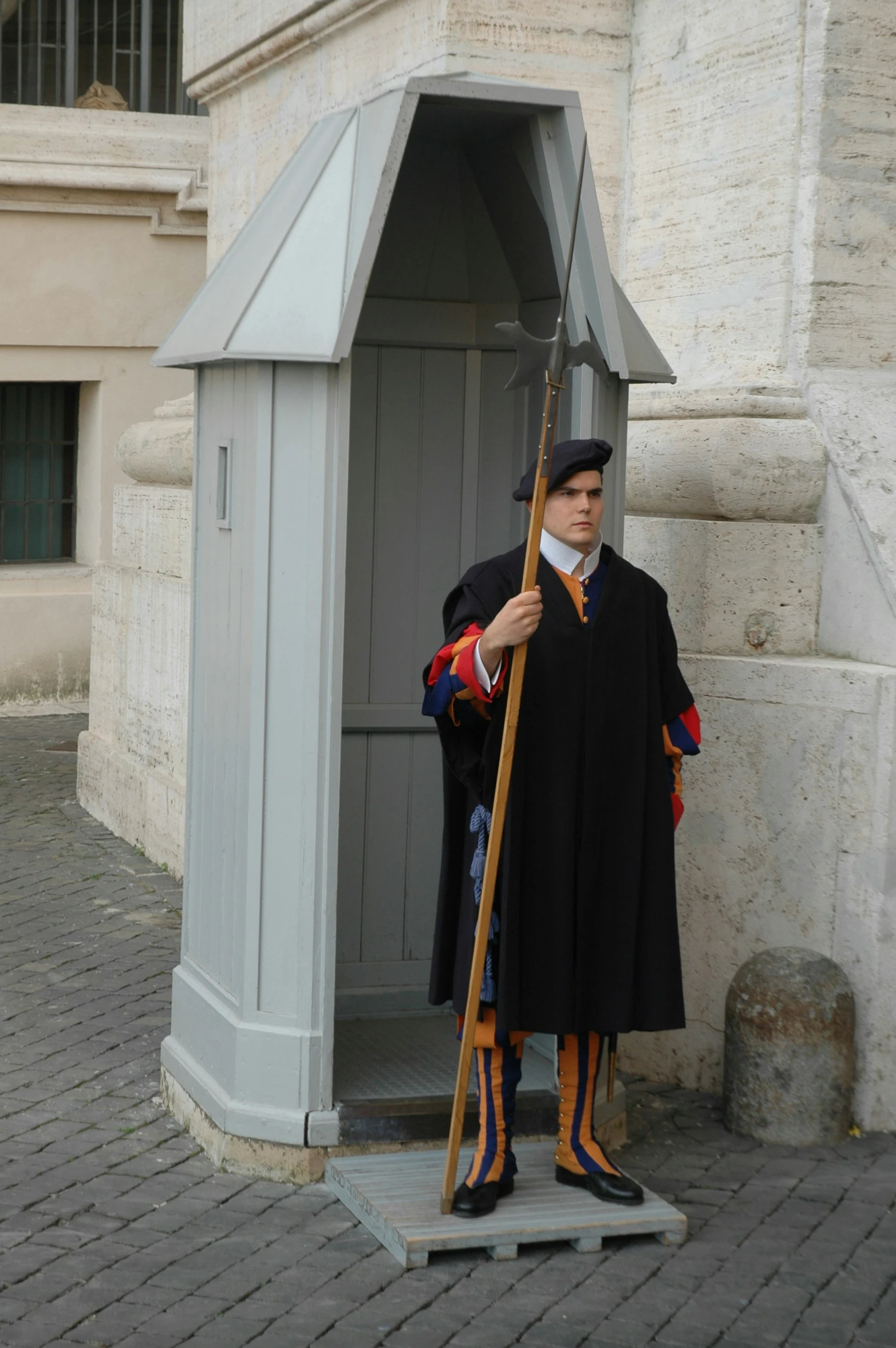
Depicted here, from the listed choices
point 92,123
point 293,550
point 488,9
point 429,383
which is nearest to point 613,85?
point 488,9

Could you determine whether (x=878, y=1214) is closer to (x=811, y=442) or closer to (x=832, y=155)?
(x=811, y=442)

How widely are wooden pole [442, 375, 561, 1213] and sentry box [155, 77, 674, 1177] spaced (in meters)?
0.56

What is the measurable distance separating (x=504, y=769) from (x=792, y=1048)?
4.65 ft

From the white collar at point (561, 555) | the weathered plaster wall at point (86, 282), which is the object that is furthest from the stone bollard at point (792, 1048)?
the weathered plaster wall at point (86, 282)

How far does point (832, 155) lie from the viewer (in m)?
5.28

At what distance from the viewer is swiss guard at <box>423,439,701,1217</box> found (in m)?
4.00

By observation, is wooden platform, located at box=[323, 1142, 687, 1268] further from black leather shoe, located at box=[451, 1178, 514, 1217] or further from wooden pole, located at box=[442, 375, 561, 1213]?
wooden pole, located at box=[442, 375, 561, 1213]

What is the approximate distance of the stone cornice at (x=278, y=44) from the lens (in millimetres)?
6832

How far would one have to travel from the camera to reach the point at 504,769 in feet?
12.6

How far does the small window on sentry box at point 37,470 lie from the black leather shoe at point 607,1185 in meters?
9.56

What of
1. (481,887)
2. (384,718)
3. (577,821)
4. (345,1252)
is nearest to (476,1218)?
(345,1252)

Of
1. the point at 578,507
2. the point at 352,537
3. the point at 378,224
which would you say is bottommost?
the point at 352,537

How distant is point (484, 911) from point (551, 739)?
0.45m

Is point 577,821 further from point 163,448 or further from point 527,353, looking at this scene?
point 163,448
